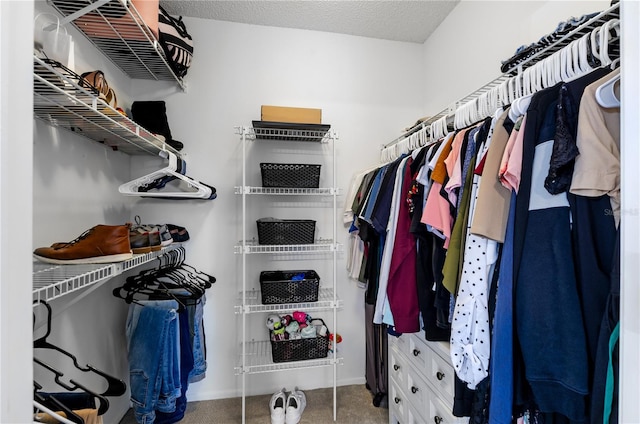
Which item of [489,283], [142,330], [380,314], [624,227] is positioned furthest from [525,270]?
[142,330]

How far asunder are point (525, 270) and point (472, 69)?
1.44 meters

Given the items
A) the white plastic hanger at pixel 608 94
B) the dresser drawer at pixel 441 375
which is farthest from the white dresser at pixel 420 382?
the white plastic hanger at pixel 608 94

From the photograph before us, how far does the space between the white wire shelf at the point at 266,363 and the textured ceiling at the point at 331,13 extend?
2.20m

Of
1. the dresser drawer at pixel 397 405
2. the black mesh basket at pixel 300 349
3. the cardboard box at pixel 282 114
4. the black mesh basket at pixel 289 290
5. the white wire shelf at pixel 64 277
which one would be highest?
the cardboard box at pixel 282 114

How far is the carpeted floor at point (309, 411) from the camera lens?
1.72 meters

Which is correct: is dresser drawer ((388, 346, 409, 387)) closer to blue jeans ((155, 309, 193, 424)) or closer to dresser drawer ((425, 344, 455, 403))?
dresser drawer ((425, 344, 455, 403))

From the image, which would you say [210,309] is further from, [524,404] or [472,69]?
[472,69]

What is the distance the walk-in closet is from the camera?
0.62 metres

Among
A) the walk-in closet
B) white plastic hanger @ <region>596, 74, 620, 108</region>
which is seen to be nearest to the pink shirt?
the walk-in closet

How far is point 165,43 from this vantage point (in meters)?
1.63

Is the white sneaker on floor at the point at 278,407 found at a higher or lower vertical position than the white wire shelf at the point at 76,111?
lower

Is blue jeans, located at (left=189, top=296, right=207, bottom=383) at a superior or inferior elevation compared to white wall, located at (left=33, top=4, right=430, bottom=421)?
inferior

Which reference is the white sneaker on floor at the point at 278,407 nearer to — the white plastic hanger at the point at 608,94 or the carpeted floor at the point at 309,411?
the carpeted floor at the point at 309,411

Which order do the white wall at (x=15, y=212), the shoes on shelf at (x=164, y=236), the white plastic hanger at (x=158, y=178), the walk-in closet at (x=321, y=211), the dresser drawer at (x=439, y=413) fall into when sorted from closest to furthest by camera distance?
the white wall at (x=15, y=212), the walk-in closet at (x=321, y=211), the dresser drawer at (x=439, y=413), the white plastic hanger at (x=158, y=178), the shoes on shelf at (x=164, y=236)
